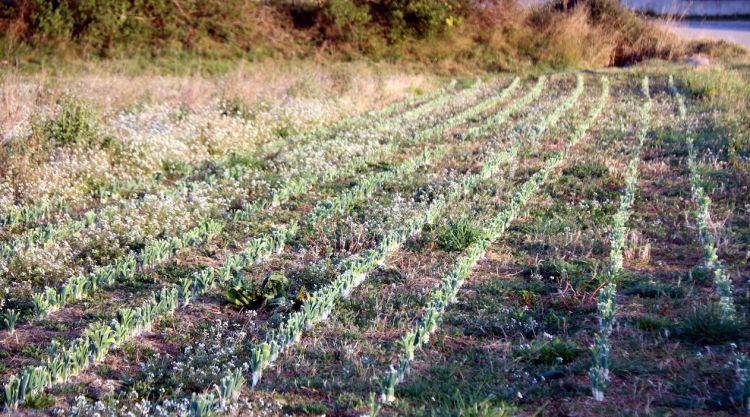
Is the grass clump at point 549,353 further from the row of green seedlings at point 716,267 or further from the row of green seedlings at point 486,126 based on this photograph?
the row of green seedlings at point 486,126

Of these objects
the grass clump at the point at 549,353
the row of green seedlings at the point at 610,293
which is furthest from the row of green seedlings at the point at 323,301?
the row of green seedlings at the point at 610,293

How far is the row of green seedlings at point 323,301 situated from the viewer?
4.19 meters

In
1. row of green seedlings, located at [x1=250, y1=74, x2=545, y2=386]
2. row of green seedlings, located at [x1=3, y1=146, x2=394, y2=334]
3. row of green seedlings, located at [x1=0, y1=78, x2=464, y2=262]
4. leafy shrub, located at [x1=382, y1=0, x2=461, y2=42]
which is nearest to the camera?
row of green seedlings, located at [x1=250, y1=74, x2=545, y2=386]

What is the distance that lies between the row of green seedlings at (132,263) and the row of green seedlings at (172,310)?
0.53m

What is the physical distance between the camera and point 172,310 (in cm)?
539

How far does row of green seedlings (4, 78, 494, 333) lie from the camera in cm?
539

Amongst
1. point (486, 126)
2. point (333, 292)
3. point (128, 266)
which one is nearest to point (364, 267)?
point (333, 292)

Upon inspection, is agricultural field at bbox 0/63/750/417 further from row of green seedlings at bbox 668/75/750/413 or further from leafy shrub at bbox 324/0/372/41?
leafy shrub at bbox 324/0/372/41

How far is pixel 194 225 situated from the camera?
7.47 m

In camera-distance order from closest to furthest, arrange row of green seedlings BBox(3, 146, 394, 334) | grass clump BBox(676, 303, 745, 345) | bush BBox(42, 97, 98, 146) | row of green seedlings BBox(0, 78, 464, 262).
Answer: grass clump BBox(676, 303, 745, 345) < row of green seedlings BBox(3, 146, 394, 334) < row of green seedlings BBox(0, 78, 464, 262) < bush BBox(42, 97, 98, 146)

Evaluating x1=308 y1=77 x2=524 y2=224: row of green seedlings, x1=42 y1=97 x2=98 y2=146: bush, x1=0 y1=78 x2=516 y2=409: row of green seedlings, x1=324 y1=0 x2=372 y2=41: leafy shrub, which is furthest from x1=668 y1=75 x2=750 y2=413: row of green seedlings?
x1=324 y1=0 x2=372 y2=41: leafy shrub

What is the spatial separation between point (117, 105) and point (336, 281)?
854 cm

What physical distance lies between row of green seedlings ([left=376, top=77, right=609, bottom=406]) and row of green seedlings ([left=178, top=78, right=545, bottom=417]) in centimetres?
60

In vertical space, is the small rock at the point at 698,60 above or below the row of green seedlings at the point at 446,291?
below
